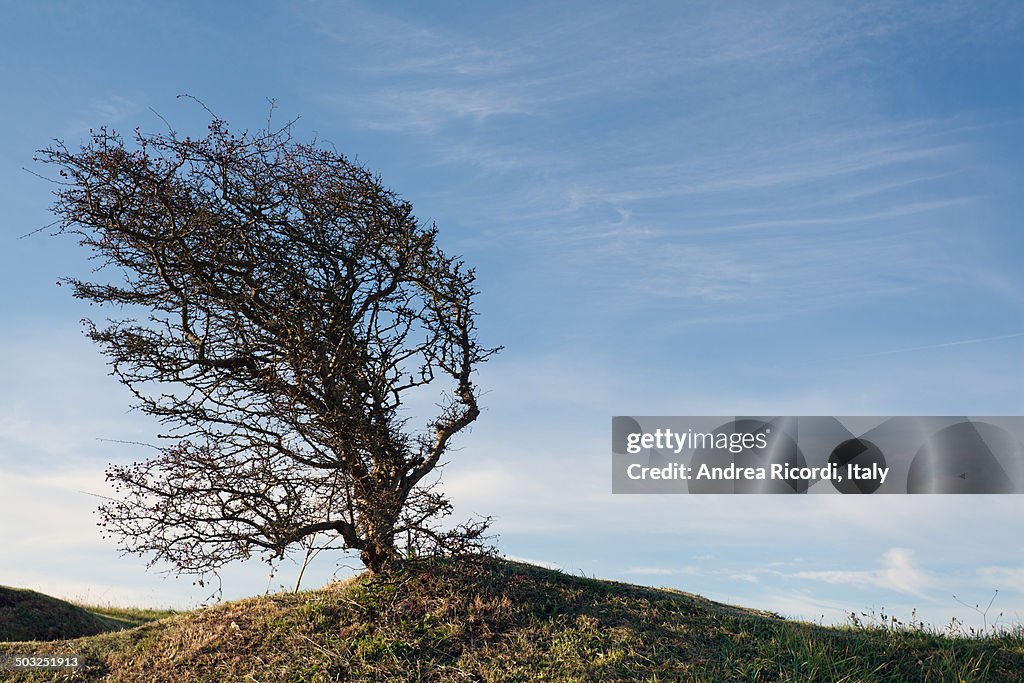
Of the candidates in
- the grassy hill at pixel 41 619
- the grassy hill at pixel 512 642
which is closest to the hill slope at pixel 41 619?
the grassy hill at pixel 41 619

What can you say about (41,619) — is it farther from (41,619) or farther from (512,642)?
(512,642)

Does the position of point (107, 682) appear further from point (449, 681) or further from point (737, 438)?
point (737, 438)

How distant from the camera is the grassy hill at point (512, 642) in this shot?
9109mm

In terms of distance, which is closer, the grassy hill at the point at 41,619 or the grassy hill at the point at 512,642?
the grassy hill at the point at 512,642

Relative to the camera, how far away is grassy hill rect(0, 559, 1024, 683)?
911cm

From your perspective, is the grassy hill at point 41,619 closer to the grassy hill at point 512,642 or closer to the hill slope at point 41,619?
the hill slope at point 41,619

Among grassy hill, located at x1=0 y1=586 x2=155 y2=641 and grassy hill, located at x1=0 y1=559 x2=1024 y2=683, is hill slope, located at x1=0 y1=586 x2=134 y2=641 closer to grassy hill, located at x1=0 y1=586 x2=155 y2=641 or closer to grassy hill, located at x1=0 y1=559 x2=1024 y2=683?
grassy hill, located at x1=0 y1=586 x2=155 y2=641

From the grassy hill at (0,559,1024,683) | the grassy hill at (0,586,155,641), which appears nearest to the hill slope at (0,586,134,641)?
the grassy hill at (0,586,155,641)

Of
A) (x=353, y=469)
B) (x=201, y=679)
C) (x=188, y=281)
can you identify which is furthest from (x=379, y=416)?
(x=201, y=679)

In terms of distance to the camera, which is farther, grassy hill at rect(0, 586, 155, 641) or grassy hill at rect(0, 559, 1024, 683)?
grassy hill at rect(0, 586, 155, 641)

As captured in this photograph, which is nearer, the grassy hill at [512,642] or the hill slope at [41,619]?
the grassy hill at [512,642]

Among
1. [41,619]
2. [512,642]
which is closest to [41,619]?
[41,619]

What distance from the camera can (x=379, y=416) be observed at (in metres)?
11.5

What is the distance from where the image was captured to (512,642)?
973 centimetres
